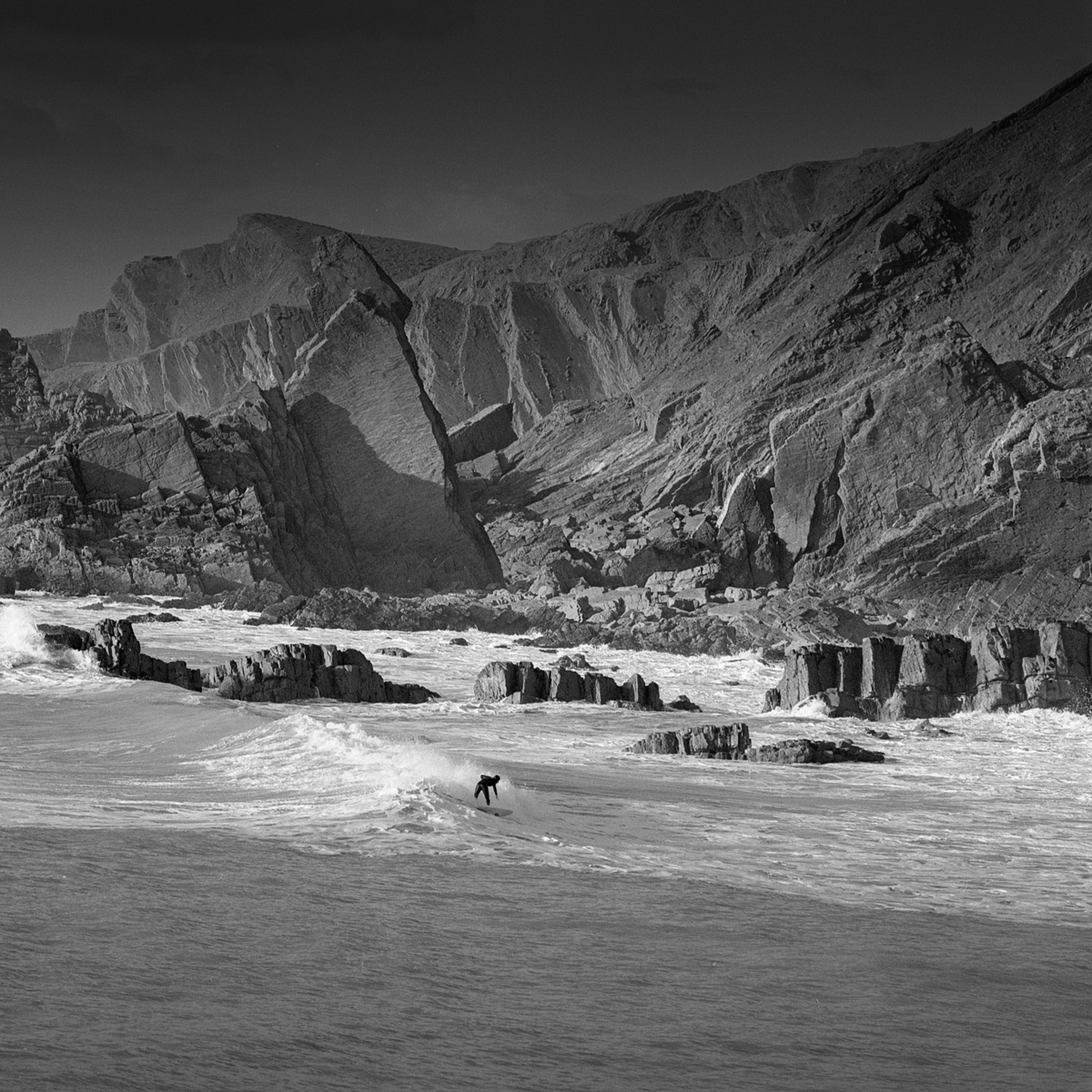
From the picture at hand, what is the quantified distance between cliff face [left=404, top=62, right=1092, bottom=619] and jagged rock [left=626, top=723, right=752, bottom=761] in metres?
31.1

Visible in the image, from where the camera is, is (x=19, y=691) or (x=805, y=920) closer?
(x=805, y=920)

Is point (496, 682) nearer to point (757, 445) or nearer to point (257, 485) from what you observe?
point (257, 485)

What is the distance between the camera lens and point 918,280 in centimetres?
7512

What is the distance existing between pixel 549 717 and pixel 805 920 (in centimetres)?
1776

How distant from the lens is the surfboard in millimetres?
13773

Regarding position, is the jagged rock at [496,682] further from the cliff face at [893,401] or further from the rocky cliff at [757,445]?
the cliff face at [893,401]

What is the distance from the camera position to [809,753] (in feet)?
73.1

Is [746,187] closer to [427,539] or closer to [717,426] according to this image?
[717,426]

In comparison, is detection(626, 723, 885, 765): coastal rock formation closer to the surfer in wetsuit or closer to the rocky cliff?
the surfer in wetsuit

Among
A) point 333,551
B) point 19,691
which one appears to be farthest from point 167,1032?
point 333,551

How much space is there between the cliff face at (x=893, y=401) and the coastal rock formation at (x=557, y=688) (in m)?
24.6

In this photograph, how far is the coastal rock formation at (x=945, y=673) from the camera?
3016cm

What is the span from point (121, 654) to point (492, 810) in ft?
58.0

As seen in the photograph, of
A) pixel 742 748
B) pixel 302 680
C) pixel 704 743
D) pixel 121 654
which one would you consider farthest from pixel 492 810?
pixel 121 654
